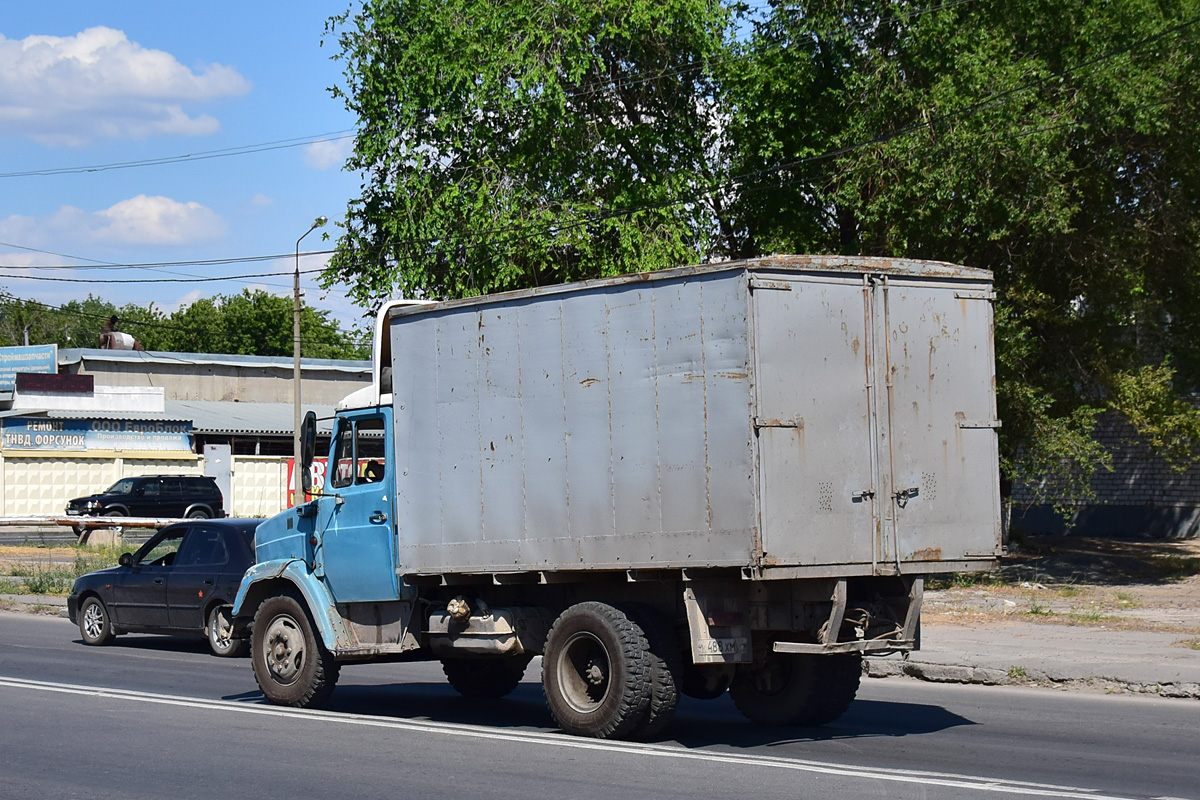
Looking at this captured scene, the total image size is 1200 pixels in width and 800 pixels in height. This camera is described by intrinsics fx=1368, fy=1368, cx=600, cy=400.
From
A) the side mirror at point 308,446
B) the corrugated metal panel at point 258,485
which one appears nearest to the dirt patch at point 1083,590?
the side mirror at point 308,446

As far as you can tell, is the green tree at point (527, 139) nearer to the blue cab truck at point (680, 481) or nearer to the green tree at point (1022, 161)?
the green tree at point (1022, 161)

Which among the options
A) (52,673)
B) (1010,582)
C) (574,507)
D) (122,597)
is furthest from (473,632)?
(1010,582)

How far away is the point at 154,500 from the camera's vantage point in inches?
1676

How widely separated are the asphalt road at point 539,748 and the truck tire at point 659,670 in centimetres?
15

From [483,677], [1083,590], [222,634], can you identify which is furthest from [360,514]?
[1083,590]

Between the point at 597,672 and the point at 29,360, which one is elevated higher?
the point at 29,360

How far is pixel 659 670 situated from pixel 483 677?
3.35 meters

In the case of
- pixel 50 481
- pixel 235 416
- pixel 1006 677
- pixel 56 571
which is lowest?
pixel 1006 677

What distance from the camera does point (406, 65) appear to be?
1046 inches

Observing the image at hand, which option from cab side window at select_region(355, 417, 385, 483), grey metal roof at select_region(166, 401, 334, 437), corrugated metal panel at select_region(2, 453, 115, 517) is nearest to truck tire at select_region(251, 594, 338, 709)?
cab side window at select_region(355, 417, 385, 483)

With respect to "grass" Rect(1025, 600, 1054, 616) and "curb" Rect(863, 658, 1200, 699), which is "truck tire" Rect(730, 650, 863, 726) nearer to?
"curb" Rect(863, 658, 1200, 699)

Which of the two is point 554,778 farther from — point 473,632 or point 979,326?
point 979,326

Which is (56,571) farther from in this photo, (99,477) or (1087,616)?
(99,477)

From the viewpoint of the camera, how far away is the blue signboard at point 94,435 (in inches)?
1743
